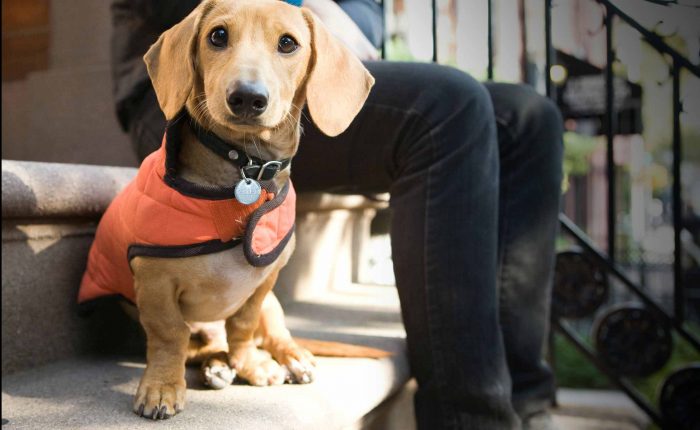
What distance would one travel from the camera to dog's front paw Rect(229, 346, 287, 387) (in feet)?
3.95

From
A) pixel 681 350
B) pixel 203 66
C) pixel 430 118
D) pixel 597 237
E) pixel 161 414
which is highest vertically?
pixel 203 66

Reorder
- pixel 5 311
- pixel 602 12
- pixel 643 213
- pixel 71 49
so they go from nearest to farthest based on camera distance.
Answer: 1. pixel 5 311
2. pixel 602 12
3. pixel 71 49
4. pixel 643 213

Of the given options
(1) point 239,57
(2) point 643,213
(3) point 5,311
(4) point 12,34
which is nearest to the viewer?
(1) point 239,57

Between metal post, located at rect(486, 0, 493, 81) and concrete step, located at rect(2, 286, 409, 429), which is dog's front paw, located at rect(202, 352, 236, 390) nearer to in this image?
concrete step, located at rect(2, 286, 409, 429)

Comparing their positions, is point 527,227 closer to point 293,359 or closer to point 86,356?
point 293,359

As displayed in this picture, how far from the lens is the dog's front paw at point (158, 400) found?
993 millimetres

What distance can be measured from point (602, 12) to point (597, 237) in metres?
10.4

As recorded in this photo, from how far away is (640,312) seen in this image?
2129 millimetres

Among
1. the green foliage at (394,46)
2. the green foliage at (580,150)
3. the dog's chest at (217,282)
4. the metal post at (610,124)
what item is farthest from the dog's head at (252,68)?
the green foliage at (580,150)

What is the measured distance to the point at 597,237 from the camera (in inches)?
459

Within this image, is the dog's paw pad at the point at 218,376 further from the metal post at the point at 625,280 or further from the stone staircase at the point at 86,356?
the metal post at the point at 625,280

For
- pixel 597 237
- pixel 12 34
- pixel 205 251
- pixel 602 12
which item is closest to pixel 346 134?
pixel 205 251

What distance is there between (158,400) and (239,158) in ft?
1.35

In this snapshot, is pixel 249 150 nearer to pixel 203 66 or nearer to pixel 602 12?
pixel 203 66
